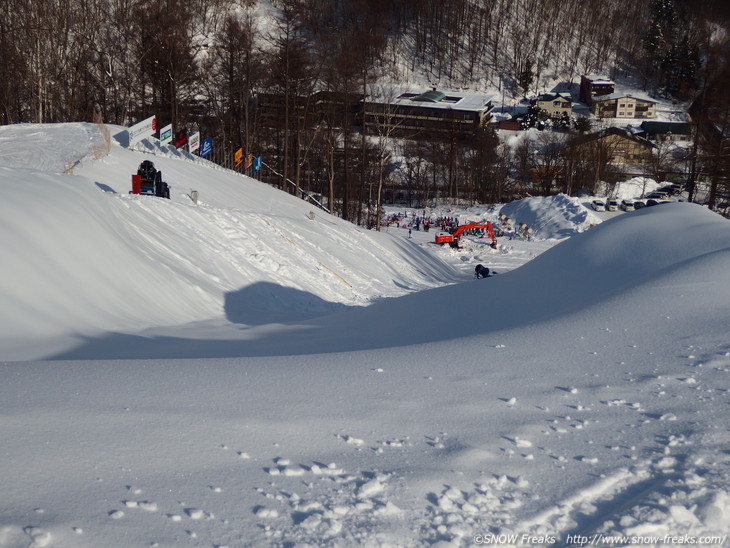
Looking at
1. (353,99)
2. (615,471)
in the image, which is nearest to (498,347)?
(615,471)

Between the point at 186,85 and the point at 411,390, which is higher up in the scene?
the point at 186,85

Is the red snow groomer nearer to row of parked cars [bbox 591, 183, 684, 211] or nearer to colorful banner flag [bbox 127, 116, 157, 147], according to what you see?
colorful banner flag [bbox 127, 116, 157, 147]

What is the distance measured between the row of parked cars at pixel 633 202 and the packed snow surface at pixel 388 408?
38.0 m

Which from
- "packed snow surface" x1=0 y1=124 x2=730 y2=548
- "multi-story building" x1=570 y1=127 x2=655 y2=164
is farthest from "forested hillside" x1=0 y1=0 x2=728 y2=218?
"packed snow surface" x1=0 y1=124 x2=730 y2=548

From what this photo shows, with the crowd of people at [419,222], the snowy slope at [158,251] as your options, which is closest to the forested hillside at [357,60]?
the crowd of people at [419,222]

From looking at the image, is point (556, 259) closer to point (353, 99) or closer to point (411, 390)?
point (411, 390)

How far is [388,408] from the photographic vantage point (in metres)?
4.32

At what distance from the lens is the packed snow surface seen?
9.84 ft

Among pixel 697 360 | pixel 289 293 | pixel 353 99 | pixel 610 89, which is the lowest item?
pixel 289 293

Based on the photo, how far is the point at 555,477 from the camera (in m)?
3.40

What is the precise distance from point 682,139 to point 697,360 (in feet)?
250

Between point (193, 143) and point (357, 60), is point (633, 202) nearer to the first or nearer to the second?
point (357, 60)

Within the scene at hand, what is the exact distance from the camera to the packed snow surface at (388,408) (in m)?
3.00

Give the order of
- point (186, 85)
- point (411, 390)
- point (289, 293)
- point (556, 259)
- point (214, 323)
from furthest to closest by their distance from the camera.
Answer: point (186, 85), point (289, 293), point (214, 323), point (556, 259), point (411, 390)
